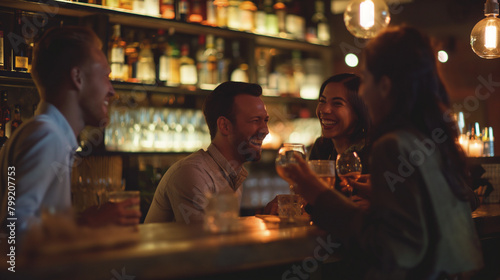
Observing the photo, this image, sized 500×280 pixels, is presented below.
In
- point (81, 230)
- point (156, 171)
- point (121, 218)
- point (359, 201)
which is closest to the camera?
point (81, 230)

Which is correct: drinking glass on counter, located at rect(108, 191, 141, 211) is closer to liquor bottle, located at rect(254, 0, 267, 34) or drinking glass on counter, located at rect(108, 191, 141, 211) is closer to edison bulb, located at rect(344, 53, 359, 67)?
liquor bottle, located at rect(254, 0, 267, 34)

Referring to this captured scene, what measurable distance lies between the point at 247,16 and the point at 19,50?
1711mm

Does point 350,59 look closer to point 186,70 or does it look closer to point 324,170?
point 186,70

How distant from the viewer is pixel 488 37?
237 centimetres

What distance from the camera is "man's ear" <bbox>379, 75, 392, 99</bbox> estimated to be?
1.26 m

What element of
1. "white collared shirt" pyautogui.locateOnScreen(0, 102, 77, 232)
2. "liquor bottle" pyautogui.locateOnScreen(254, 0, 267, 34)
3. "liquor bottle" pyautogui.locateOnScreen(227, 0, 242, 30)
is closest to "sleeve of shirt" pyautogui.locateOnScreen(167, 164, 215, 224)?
"white collared shirt" pyautogui.locateOnScreen(0, 102, 77, 232)

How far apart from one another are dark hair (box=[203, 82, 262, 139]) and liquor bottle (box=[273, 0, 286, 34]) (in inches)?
72.5

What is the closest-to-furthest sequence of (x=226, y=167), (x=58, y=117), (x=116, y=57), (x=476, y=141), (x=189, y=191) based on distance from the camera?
(x=58, y=117) < (x=189, y=191) < (x=226, y=167) < (x=476, y=141) < (x=116, y=57)

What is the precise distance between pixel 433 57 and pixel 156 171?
2336 mm

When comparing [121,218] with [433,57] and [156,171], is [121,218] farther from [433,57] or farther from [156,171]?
[156,171]

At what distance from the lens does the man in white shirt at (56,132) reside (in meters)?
1.28

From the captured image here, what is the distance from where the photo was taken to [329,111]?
7.32 ft

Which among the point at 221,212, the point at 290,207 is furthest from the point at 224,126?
the point at 221,212

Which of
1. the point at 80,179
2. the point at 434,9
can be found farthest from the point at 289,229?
the point at 434,9
